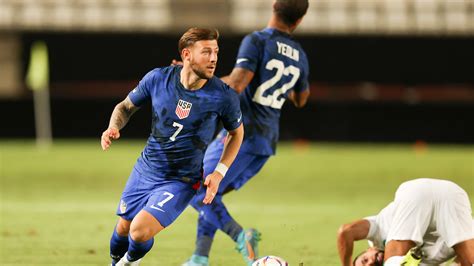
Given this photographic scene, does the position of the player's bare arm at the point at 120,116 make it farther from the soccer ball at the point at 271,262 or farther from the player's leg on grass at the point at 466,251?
the player's leg on grass at the point at 466,251

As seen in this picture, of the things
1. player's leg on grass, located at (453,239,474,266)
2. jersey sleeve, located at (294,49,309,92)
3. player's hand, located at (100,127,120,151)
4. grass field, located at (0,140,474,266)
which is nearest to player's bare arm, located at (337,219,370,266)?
player's leg on grass, located at (453,239,474,266)

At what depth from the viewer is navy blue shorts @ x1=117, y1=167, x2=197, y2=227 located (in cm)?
657

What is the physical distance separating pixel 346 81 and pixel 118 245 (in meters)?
15.3

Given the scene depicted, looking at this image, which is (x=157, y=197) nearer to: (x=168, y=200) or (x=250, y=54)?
(x=168, y=200)

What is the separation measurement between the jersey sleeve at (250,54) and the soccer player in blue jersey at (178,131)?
1.00m

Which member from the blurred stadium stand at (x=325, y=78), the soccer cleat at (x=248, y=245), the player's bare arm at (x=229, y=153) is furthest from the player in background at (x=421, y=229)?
the blurred stadium stand at (x=325, y=78)

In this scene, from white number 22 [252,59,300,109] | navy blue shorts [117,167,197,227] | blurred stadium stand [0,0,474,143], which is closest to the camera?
navy blue shorts [117,167,197,227]

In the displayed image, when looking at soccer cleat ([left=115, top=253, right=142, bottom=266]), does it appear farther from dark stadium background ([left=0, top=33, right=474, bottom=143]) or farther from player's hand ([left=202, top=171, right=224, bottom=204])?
dark stadium background ([left=0, top=33, right=474, bottom=143])

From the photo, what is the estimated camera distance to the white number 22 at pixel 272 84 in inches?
312

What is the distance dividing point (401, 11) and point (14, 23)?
9465 millimetres

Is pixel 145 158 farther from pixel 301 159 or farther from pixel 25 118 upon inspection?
pixel 25 118

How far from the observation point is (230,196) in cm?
1283

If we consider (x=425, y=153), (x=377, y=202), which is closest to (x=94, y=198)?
(x=377, y=202)

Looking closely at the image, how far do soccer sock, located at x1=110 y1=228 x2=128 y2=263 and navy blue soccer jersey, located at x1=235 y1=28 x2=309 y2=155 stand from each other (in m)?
1.48
